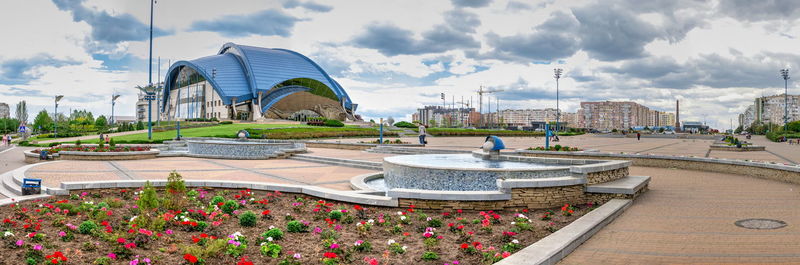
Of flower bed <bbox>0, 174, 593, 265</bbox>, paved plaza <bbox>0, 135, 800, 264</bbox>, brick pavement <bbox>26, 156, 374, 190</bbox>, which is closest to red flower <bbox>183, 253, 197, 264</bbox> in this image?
flower bed <bbox>0, 174, 593, 265</bbox>

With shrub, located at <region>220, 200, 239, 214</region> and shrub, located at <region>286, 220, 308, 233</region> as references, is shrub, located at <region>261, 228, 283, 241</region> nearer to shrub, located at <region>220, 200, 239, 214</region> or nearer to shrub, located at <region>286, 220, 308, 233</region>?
shrub, located at <region>286, 220, 308, 233</region>

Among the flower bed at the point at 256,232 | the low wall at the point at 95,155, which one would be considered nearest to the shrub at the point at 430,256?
the flower bed at the point at 256,232

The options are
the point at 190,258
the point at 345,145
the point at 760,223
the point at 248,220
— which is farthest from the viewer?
the point at 345,145

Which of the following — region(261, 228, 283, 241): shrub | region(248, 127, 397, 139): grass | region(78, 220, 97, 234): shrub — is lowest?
region(261, 228, 283, 241): shrub

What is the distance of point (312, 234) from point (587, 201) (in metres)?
5.54

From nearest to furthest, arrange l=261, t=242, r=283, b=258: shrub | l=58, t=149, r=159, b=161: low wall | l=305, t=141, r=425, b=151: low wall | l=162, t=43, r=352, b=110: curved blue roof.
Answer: l=261, t=242, r=283, b=258: shrub
l=58, t=149, r=159, b=161: low wall
l=305, t=141, r=425, b=151: low wall
l=162, t=43, r=352, b=110: curved blue roof

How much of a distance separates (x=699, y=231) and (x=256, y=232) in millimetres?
6453

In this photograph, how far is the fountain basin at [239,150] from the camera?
821 inches

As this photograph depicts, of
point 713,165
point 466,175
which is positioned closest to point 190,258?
point 466,175

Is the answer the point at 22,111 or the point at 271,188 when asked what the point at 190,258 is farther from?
the point at 22,111

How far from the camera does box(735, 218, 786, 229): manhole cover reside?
743 cm

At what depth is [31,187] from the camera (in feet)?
31.1

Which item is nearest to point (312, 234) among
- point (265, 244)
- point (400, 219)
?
point (265, 244)

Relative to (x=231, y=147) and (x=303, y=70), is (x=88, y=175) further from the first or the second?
(x=303, y=70)
